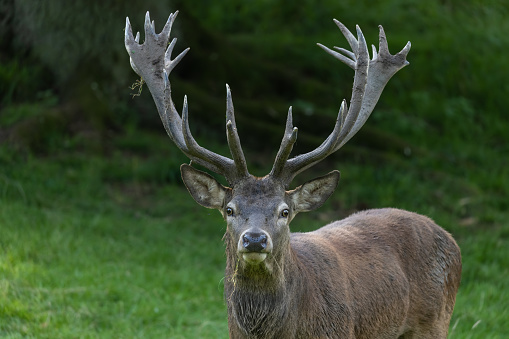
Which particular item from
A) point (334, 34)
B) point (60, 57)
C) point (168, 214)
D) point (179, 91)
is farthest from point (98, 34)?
point (334, 34)

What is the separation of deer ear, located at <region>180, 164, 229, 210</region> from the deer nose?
0.62m

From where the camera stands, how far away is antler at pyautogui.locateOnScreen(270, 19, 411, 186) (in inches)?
188

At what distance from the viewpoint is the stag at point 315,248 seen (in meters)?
4.66

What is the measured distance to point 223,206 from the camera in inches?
195

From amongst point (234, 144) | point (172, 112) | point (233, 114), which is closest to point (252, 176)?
point (234, 144)

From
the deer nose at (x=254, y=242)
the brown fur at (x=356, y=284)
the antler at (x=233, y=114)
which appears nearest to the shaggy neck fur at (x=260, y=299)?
the brown fur at (x=356, y=284)

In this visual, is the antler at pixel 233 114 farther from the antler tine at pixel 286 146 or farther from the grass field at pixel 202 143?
the grass field at pixel 202 143

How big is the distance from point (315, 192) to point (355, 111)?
0.57 metres

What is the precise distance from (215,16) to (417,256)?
918 centimetres

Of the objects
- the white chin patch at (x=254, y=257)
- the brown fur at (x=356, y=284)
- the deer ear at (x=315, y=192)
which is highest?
the deer ear at (x=315, y=192)

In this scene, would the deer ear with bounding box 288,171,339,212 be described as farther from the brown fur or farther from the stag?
the brown fur

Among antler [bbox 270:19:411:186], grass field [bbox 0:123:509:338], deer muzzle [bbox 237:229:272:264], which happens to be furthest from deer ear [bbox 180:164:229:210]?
grass field [bbox 0:123:509:338]

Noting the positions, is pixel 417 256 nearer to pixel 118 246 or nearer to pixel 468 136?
pixel 118 246

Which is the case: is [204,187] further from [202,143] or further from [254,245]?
[202,143]
